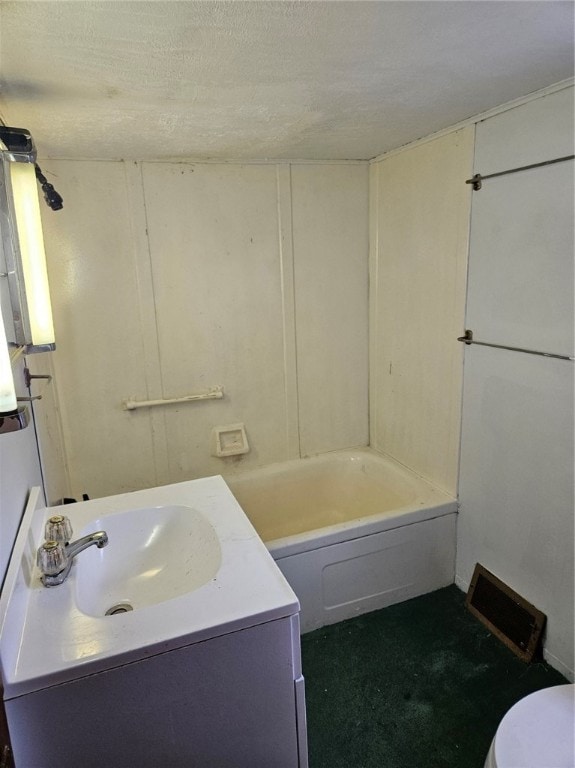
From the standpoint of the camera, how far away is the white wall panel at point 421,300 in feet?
7.14

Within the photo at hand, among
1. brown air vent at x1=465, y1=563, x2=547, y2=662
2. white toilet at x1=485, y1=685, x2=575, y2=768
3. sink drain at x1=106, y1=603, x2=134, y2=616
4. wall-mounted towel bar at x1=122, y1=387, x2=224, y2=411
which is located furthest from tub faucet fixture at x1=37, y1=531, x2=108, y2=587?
brown air vent at x1=465, y1=563, x2=547, y2=662

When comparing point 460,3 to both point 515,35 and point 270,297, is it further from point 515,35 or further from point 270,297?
point 270,297

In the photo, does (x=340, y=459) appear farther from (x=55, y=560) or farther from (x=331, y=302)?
(x=55, y=560)

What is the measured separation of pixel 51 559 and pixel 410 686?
1.42 metres

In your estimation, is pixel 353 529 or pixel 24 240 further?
pixel 353 529

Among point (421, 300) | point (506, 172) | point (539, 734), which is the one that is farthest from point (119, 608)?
point (506, 172)

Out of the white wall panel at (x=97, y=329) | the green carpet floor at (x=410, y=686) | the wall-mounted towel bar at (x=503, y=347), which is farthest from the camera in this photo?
the white wall panel at (x=97, y=329)

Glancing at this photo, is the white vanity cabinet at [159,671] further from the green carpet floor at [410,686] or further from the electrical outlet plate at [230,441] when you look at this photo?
the electrical outlet plate at [230,441]

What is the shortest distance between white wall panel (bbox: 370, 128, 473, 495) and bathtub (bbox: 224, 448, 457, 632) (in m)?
0.18

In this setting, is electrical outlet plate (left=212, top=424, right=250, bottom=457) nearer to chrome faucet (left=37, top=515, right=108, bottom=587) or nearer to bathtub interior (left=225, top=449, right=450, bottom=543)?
bathtub interior (left=225, top=449, right=450, bottom=543)

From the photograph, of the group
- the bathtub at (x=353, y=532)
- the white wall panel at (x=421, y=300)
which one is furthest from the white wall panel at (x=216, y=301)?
the white wall panel at (x=421, y=300)

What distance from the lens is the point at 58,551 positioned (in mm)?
1207

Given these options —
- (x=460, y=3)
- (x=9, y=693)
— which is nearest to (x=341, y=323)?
(x=460, y=3)

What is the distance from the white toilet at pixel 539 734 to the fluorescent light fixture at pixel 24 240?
5.30ft
